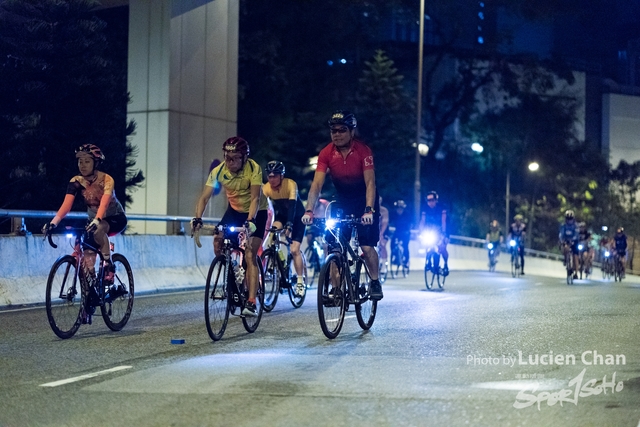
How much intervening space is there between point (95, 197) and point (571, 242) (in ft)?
61.4

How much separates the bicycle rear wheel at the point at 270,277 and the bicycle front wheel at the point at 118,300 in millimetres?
1867

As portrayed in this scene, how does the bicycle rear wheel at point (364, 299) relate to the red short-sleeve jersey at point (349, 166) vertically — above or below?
below

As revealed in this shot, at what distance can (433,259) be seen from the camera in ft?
67.4

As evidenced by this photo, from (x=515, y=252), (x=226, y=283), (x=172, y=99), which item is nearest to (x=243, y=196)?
(x=226, y=283)

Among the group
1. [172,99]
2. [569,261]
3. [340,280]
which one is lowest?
[569,261]

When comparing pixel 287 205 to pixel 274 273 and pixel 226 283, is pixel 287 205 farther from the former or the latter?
pixel 226 283

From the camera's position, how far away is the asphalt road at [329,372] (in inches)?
263

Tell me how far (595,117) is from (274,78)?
38208 millimetres

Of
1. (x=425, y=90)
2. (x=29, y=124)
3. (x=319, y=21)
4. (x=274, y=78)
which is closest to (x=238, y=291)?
(x=29, y=124)

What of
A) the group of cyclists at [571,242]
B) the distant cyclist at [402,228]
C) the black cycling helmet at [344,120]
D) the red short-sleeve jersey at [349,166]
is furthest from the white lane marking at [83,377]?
the group of cyclists at [571,242]

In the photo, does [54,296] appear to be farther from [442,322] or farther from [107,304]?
[442,322]

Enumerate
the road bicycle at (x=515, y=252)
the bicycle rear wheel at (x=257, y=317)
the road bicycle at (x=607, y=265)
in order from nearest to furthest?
the bicycle rear wheel at (x=257, y=317) → the road bicycle at (x=515, y=252) → the road bicycle at (x=607, y=265)

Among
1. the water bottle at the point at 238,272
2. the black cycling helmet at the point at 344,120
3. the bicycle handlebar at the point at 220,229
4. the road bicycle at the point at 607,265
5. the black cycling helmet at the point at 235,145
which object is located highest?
the black cycling helmet at the point at 344,120

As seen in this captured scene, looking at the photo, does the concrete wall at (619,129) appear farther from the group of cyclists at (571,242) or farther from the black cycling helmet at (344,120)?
the black cycling helmet at (344,120)
